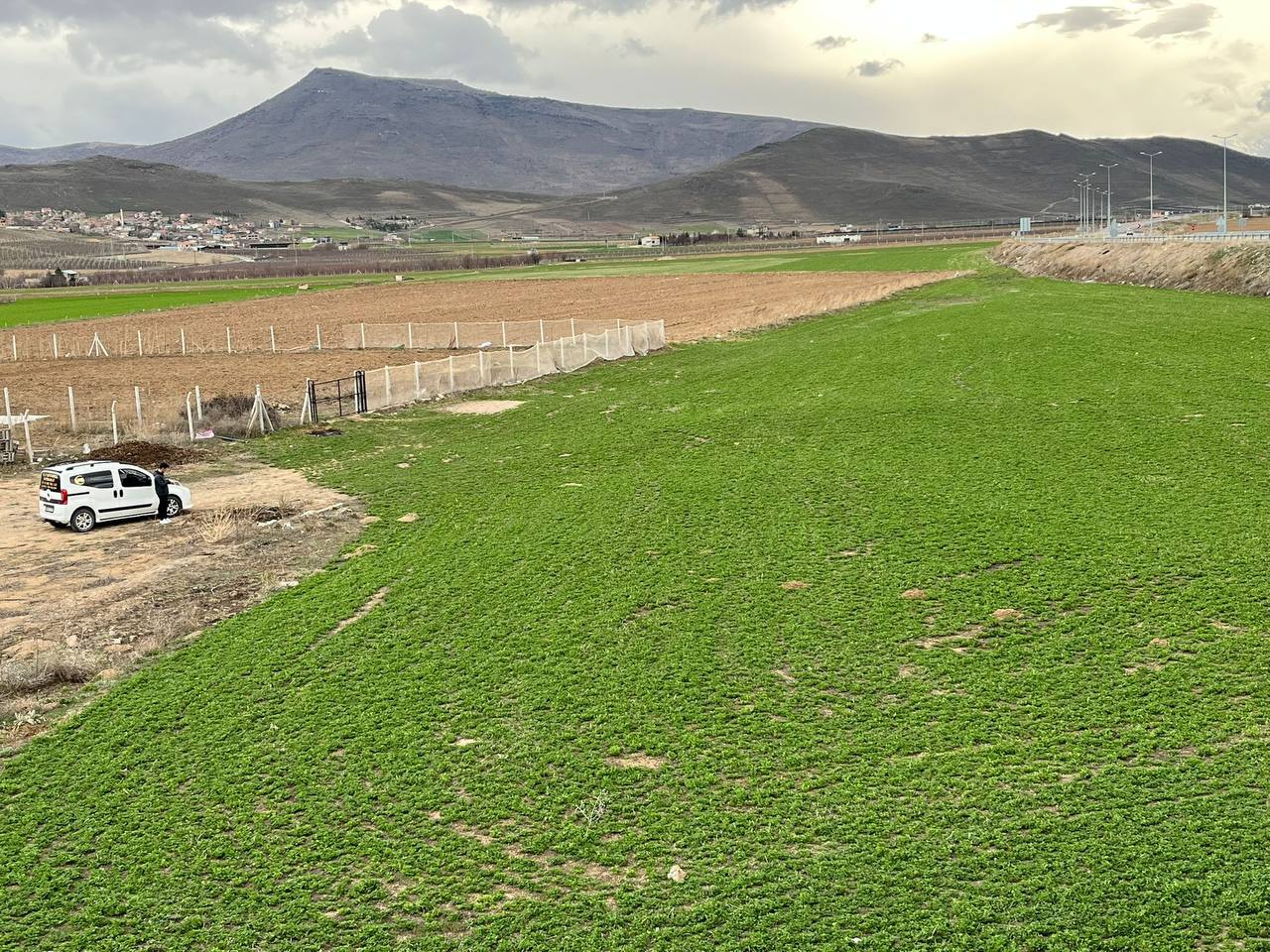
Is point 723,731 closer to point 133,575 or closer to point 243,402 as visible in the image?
point 133,575

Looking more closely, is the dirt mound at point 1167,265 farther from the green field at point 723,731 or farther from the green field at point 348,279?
the green field at point 723,731

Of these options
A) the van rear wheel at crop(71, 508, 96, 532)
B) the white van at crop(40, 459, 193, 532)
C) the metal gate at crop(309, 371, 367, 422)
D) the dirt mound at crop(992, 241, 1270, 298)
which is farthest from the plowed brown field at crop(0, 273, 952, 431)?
the van rear wheel at crop(71, 508, 96, 532)

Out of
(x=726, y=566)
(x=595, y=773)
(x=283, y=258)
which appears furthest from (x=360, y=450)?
(x=283, y=258)

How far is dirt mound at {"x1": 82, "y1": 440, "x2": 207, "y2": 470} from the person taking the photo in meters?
30.1

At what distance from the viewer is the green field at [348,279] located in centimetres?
9331

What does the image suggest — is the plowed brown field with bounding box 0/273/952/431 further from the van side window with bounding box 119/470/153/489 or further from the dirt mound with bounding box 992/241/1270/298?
the van side window with bounding box 119/470/153/489

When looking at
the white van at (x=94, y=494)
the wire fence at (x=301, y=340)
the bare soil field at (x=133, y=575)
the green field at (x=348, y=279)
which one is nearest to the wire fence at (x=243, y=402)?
the bare soil field at (x=133, y=575)

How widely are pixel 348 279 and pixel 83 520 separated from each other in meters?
118

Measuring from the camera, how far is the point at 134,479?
2480 centimetres

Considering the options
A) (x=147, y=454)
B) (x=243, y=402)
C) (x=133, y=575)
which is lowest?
(x=133, y=575)

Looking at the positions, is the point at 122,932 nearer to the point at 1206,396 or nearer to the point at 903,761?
the point at 903,761

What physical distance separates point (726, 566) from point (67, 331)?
220ft

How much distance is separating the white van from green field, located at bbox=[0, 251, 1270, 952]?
16.8ft

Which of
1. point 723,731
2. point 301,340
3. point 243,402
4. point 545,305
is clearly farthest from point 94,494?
point 545,305
